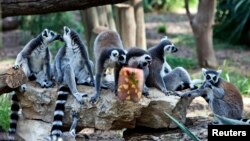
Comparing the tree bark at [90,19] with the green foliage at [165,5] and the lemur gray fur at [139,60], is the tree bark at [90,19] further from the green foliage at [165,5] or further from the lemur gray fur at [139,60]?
the green foliage at [165,5]

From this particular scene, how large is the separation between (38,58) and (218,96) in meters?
1.86

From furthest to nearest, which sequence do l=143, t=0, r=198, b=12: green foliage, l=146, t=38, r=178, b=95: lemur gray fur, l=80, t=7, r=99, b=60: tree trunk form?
1. l=143, t=0, r=198, b=12: green foliage
2. l=80, t=7, r=99, b=60: tree trunk
3. l=146, t=38, r=178, b=95: lemur gray fur

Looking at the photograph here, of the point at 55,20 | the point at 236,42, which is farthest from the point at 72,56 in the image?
the point at 236,42

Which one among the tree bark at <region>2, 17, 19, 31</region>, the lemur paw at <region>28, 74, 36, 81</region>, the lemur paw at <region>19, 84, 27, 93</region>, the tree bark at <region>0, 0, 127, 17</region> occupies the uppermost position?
the tree bark at <region>0, 0, 127, 17</region>

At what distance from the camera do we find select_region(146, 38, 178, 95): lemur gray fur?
5.67 m

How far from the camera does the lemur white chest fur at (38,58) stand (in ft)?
18.4

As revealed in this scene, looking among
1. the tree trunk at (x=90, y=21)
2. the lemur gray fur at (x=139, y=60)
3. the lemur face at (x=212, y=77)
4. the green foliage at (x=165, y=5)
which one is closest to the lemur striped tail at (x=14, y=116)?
the lemur gray fur at (x=139, y=60)

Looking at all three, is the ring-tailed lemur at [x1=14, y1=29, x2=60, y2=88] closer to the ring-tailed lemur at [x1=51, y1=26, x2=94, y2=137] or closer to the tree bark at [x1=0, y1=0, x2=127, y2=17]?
the ring-tailed lemur at [x1=51, y1=26, x2=94, y2=137]

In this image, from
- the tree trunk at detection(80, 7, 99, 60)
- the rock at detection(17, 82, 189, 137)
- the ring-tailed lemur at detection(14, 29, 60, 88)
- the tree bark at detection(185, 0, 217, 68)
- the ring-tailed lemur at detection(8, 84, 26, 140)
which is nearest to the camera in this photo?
the rock at detection(17, 82, 189, 137)

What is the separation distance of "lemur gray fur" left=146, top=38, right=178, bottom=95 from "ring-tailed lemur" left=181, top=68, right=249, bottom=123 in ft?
0.96

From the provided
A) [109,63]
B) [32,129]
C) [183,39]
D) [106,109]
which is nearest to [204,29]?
[183,39]

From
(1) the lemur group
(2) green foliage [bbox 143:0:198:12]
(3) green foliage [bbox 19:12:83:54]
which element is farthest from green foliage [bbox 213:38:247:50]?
(1) the lemur group

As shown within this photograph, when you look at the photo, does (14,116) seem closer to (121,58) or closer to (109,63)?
(109,63)

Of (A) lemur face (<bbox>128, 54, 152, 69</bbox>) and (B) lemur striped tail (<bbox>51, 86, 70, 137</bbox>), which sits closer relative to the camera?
(B) lemur striped tail (<bbox>51, 86, 70, 137</bbox>)
